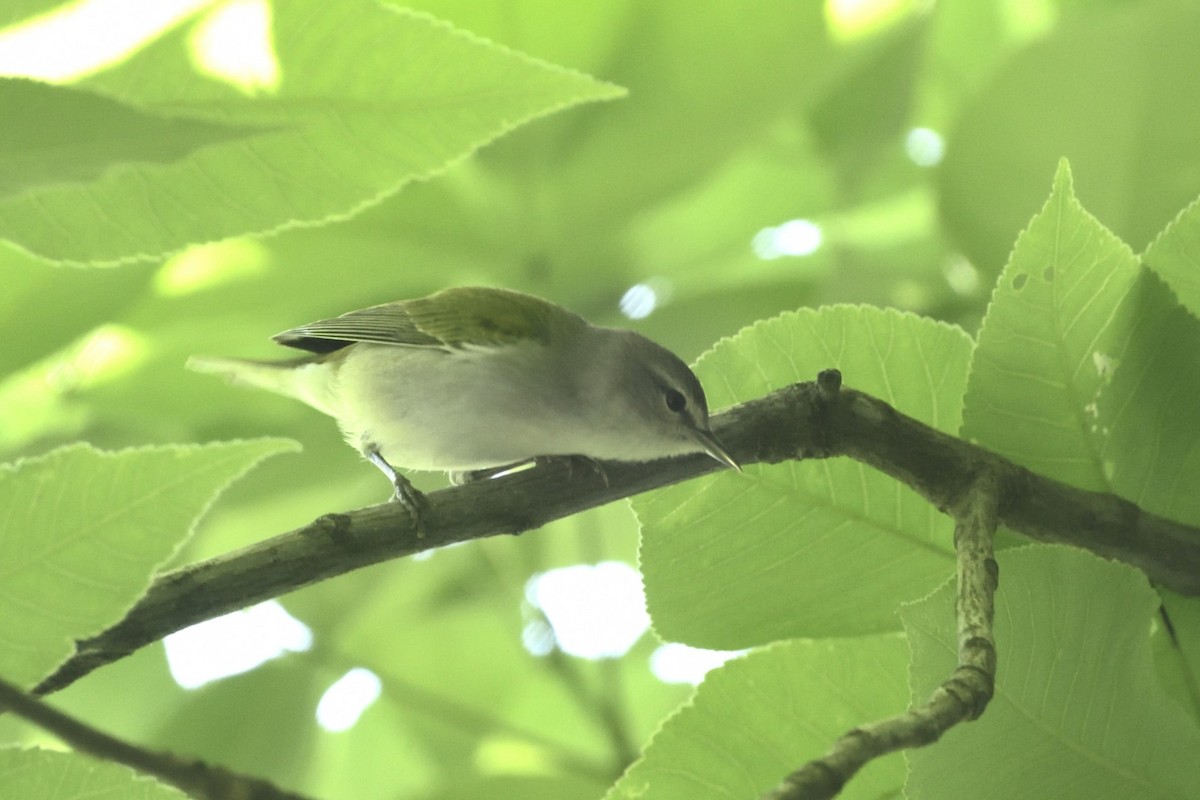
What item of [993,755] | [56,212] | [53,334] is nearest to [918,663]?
[993,755]

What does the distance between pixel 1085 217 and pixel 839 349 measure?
198 millimetres

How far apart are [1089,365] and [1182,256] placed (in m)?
0.10

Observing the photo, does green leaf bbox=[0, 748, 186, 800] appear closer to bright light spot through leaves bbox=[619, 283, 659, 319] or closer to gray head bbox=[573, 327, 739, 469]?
gray head bbox=[573, 327, 739, 469]

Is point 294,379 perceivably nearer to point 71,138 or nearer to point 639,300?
point 639,300

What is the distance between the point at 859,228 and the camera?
1.75 meters

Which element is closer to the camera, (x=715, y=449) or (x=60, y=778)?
(x=60, y=778)

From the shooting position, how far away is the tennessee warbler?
1436 millimetres

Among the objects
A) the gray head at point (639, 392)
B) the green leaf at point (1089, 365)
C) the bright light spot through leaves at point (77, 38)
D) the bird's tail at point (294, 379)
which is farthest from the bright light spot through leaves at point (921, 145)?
the bright light spot through leaves at point (77, 38)

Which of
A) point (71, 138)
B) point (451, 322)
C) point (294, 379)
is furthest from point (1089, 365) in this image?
point (294, 379)

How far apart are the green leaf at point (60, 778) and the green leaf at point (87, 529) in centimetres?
4

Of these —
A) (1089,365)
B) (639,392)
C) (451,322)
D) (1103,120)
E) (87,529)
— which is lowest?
(87,529)

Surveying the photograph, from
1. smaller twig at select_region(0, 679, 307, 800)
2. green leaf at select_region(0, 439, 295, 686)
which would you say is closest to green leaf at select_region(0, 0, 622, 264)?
green leaf at select_region(0, 439, 295, 686)

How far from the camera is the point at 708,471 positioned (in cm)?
87

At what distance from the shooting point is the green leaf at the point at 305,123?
2.52ft
